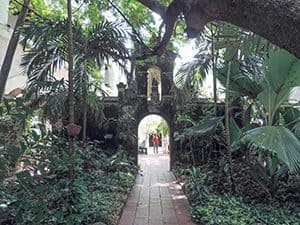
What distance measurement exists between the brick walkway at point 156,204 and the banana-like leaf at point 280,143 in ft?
4.83

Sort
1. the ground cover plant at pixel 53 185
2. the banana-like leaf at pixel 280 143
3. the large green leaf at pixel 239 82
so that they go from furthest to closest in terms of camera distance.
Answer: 1. the large green leaf at pixel 239 82
2. the banana-like leaf at pixel 280 143
3. the ground cover plant at pixel 53 185

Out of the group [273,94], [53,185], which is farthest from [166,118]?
[53,185]

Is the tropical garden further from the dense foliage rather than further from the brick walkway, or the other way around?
the brick walkway

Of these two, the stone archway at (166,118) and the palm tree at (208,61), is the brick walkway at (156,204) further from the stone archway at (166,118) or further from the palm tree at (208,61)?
the palm tree at (208,61)

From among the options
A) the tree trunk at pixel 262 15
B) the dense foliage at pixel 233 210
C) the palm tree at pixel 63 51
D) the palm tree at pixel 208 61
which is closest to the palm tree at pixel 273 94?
the palm tree at pixel 208 61

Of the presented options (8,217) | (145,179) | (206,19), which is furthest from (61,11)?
(206,19)

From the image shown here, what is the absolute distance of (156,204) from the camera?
5.68 meters

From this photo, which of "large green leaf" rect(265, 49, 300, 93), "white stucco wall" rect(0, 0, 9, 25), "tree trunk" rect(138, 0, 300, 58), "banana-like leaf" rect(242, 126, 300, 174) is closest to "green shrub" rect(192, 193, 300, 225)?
"banana-like leaf" rect(242, 126, 300, 174)

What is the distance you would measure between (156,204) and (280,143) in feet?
8.17

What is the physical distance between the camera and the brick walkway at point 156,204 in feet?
15.3

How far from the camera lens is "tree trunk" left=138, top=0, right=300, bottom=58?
4.25 ft

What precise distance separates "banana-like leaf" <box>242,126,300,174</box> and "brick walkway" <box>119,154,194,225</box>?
1.47 m

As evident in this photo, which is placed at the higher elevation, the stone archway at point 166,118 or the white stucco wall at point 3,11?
the white stucco wall at point 3,11

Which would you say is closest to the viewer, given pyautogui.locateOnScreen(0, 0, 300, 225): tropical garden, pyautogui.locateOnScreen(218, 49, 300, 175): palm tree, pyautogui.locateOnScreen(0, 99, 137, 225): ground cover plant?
pyautogui.locateOnScreen(0, 99, 137, 225): ground cover plant
